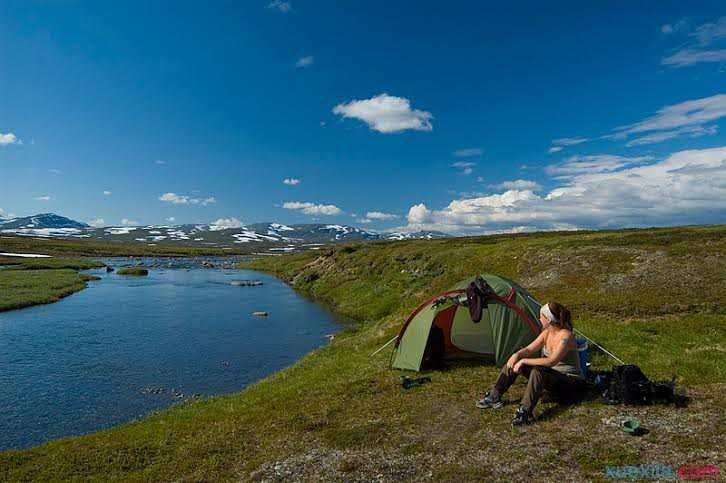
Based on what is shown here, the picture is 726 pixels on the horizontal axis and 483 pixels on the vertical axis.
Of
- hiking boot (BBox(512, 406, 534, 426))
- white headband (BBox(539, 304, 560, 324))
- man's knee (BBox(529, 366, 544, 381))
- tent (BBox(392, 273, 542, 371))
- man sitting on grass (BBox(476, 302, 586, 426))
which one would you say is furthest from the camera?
tent (BBox(392, 273, 542, 371))

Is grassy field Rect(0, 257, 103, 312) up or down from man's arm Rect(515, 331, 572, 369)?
down

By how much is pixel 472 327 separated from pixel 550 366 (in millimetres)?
8572

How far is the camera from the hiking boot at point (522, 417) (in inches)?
495

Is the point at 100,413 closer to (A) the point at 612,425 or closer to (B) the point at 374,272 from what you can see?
(A) the point at 612,425

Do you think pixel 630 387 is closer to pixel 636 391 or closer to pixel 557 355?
pixel 636 391

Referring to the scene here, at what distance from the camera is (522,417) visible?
41.3 ft

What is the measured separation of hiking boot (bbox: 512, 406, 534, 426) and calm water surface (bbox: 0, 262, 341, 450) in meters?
17.9

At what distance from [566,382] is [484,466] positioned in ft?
15.2

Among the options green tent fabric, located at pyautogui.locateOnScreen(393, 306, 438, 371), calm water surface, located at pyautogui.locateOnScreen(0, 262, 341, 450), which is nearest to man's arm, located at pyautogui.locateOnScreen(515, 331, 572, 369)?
green tent fabric, located at pyautogui.locateOnScreen(393, 306, 438, 371)

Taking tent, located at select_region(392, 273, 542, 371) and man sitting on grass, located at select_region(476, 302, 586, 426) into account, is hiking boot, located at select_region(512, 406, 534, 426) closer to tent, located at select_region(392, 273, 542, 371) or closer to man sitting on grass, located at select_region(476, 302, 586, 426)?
man sitting on grass, located at select_region(476, 302, 586, 426)

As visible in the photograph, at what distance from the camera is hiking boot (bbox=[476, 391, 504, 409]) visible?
1398 cm

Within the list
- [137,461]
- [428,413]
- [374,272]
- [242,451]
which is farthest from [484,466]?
[374,272]

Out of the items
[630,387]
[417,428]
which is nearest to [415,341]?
[417,428]

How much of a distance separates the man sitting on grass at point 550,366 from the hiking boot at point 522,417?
17cm
